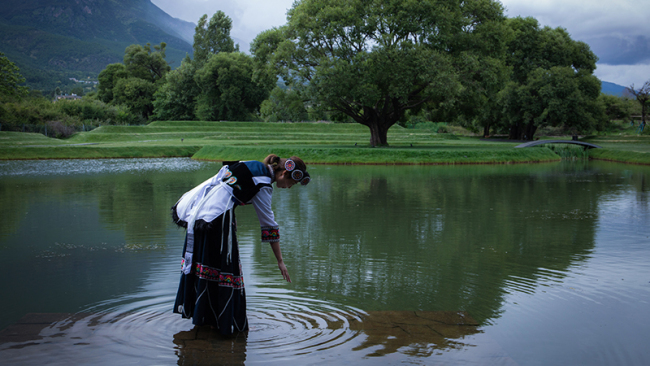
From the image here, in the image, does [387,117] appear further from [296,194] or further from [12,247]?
[12,247]

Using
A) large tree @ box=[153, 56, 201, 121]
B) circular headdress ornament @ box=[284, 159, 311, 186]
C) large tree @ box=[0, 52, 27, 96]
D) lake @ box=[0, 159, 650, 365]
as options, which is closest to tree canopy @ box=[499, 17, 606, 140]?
lake @ box=[0, 159, 650, 365]

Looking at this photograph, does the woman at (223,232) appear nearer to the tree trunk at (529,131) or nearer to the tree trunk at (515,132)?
the tree trunk at (529,131)

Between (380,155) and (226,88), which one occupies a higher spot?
(226,88)

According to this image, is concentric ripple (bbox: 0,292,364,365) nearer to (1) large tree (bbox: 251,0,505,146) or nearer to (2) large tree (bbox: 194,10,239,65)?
(1) large tree (bbox: 251,0,505,146)

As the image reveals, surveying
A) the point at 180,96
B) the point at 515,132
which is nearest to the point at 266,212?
the point at 515,132

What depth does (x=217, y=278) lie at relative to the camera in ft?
14.4

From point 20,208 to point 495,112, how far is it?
47782mm

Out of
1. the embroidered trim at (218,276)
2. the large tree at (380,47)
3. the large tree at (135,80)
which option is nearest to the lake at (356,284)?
the embroidered trim at (218,276)

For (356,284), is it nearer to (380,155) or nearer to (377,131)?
(380,155)

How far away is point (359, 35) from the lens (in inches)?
1176

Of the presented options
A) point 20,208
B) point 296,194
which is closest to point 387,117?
point 296,194

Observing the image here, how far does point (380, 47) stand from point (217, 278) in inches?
1071

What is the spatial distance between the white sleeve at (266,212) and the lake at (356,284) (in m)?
0.93

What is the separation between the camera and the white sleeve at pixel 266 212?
4375 mm
